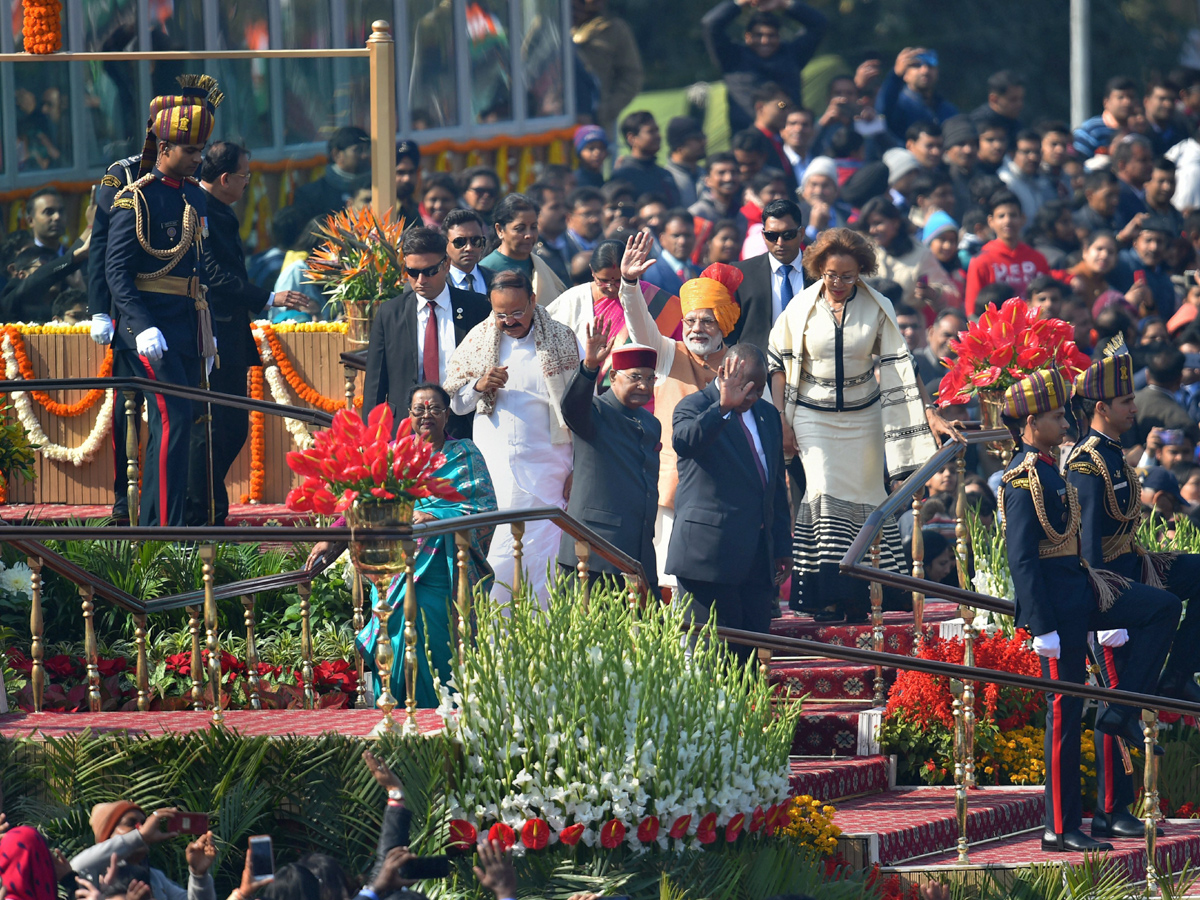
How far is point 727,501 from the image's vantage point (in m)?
10.4

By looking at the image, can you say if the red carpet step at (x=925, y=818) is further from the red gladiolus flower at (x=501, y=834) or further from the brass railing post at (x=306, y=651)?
the brass railing post at (x=306, y=651)

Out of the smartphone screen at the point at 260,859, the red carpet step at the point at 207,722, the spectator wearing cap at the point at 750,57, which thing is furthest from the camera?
the spectator wearing cap at the point at 750,57

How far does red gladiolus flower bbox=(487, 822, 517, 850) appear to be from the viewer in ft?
26.3

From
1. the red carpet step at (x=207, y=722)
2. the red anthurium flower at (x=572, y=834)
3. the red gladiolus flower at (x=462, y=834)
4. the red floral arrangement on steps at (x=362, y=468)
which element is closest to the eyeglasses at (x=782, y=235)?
the red carpet step at (x=207, y=722)

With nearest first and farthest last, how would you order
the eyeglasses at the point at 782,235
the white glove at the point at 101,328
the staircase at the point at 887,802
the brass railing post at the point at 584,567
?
1. the brass railing post at the point at 584,567
2. the staircase at the point at 887,802
3. the white glove at the point at 101,328
4. the eyeglasses at the point at 782,235

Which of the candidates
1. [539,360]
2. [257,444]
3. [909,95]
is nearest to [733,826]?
[539,360]

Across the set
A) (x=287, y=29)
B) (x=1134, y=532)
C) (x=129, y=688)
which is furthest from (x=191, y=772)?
(x=287, y=29)

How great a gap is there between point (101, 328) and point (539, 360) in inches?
93.8

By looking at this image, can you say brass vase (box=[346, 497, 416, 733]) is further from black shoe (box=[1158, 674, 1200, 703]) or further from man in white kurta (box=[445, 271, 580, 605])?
black shoe (box=[1158, 674, 1200, 703])

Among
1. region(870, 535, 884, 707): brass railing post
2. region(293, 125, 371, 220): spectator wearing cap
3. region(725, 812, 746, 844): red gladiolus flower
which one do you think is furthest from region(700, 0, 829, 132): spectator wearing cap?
region(725, 812, 746, 844): red gladiolus flower

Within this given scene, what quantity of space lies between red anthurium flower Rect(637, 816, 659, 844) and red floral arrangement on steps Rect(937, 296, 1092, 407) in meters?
3.79

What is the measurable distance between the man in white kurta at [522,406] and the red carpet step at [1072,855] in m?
2.20

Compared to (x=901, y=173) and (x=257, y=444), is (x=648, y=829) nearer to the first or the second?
(x=257, y=444)

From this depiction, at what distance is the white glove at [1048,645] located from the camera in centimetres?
945
